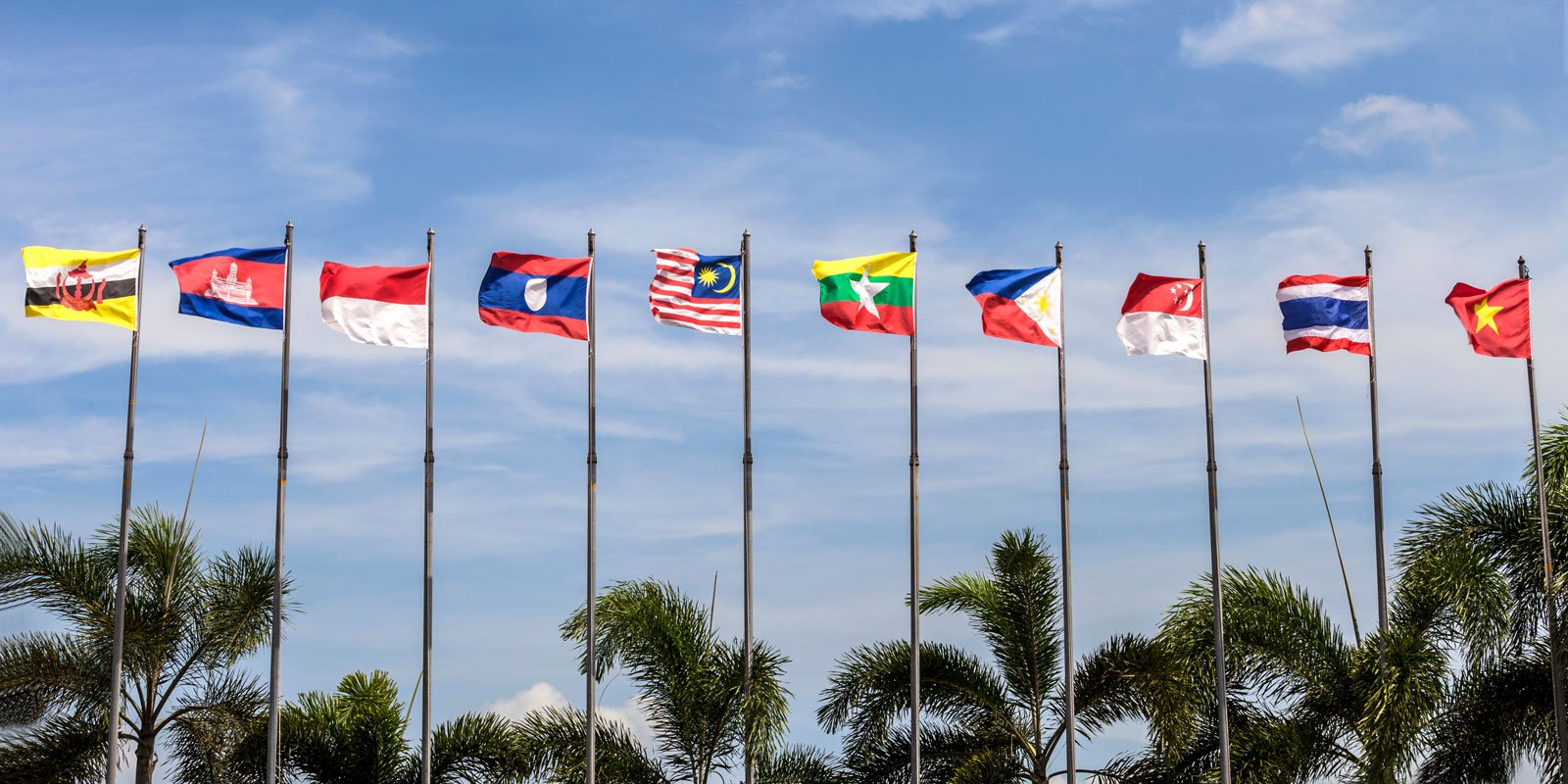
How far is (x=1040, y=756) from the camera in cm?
2784

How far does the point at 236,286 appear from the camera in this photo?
2783 cm

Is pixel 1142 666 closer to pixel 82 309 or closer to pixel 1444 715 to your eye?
pixel 1444 715

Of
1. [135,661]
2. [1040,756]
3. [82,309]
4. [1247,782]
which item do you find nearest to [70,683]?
[135,661]

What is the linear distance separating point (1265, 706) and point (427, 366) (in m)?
15.0

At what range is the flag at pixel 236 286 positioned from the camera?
89.6 ft

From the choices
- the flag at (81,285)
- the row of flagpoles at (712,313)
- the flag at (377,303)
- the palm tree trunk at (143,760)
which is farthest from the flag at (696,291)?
the palm tree trunk at (143,760)

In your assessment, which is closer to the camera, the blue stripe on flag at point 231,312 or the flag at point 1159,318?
the blue stripe on flag at point 231,312

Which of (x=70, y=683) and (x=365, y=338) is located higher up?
(x=365, y=338)

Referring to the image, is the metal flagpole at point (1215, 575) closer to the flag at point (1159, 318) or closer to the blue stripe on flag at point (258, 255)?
the flag at point (1159, 318)

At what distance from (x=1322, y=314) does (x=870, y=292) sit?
7.88 metres

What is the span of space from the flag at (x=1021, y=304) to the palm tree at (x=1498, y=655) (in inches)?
285

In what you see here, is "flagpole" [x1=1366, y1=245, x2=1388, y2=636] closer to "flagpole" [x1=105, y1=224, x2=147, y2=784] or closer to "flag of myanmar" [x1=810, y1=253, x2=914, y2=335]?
"flag of myanmar" [x1=810, y1=253, x2=914, y2=335]

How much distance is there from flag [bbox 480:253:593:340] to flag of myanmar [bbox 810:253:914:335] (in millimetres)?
3963

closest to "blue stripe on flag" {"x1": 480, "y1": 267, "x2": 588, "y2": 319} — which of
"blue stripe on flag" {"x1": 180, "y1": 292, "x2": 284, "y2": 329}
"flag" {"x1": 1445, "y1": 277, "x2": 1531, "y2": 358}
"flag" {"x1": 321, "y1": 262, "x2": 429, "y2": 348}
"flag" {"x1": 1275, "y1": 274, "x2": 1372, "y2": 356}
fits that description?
"flag" {"x1": 321, "y1": 262, "x2": 429, "y2": 348}
